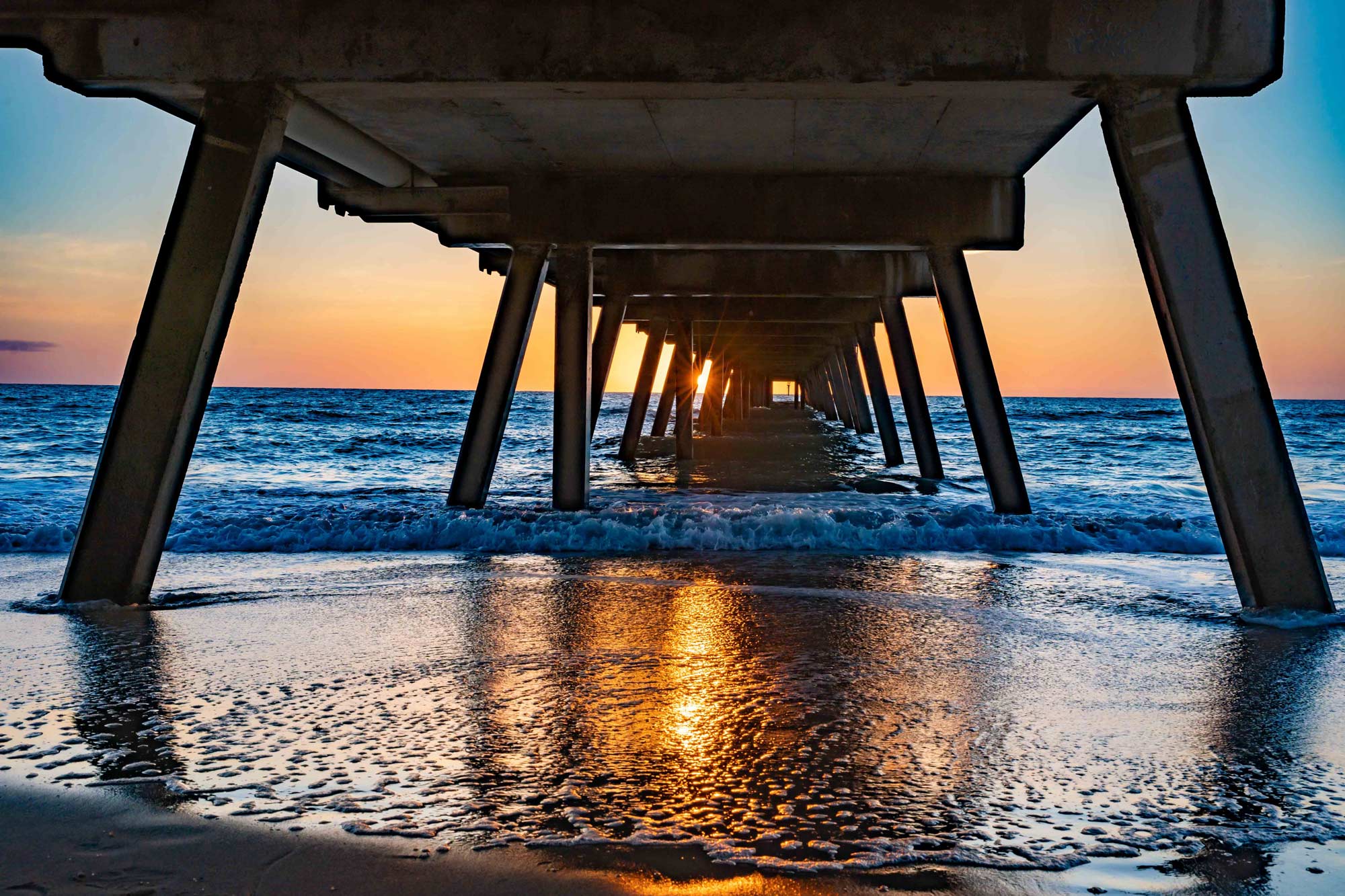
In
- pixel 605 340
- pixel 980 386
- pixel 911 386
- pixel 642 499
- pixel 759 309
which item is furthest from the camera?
pixel 759 309

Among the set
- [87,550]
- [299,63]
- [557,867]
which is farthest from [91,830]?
[299,63]

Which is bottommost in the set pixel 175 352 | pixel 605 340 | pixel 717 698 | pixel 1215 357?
pixel 717 698

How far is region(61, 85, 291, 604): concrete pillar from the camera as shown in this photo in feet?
20.7

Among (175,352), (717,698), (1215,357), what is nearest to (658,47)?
(175,352)

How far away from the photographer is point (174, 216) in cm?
652

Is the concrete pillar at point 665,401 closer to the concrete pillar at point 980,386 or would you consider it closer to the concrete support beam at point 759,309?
the concrete support beam at point 759,309

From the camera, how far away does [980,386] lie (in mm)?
11695

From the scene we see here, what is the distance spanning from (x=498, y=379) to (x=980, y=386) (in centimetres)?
542

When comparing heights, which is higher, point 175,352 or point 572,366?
point 572,366

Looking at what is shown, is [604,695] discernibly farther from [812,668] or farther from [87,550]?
[87,550]

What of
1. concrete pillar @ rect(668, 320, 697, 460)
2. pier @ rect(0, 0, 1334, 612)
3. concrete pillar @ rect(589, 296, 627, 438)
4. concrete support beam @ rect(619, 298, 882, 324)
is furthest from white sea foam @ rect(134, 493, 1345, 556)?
concrete support beam @ rect(619, 298, 882, 324)

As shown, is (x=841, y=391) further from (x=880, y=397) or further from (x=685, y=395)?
(x=685, y=395)

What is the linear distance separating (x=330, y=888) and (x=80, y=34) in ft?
20.8

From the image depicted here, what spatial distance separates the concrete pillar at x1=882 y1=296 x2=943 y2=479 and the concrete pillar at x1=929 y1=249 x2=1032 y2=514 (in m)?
6.72
